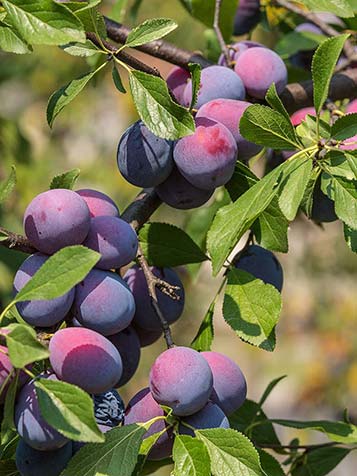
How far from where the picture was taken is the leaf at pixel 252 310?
582mm

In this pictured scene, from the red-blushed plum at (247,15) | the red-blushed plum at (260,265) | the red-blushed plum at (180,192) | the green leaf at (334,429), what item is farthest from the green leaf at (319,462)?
the red-blushed plum at (247,15)

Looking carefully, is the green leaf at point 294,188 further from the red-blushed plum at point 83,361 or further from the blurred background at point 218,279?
the blurred background at point 218,279

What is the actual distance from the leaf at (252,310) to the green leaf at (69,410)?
17 centimetres

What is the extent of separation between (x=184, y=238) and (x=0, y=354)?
0.23m

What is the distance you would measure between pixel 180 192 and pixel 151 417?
7.4 inches

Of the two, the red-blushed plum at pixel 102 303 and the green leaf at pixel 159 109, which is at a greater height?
the green leaf at pixel 159 109

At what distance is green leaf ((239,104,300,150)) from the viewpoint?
1.88ft

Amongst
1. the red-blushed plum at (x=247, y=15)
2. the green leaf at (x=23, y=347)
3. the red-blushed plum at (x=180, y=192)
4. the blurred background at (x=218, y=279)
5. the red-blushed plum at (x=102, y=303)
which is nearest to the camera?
the green leaf at (x=23, y=347)

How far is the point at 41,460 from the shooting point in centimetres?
52

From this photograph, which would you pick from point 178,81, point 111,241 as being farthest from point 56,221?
point 178,81

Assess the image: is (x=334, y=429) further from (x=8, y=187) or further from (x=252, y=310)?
(x=8, y=187)

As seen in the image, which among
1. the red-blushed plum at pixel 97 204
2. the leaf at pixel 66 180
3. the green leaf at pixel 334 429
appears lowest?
the green leaf at pixel 334 429

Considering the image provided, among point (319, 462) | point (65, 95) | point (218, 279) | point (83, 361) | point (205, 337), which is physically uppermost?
point (65, 95)

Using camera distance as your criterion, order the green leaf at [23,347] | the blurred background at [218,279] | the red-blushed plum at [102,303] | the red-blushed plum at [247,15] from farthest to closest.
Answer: the blurred background at [218,279]
the red-blushed plum at [247,15]
the red-blushed plum at [102,303]
the green leaf at [23,347]
